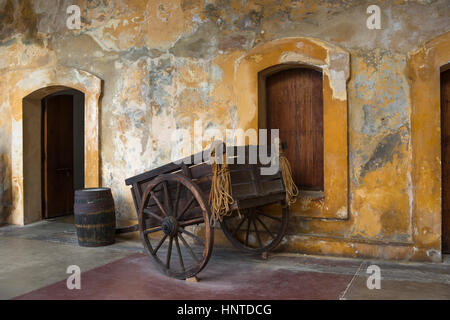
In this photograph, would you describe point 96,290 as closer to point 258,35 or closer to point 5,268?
point 5,268

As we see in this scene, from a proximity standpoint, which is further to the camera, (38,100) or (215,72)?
(38,100)

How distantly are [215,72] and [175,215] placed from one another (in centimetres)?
236

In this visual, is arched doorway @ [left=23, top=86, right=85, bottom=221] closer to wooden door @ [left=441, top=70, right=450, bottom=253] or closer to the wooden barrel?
the wooden barrel

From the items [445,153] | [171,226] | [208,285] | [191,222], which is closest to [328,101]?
[445,153]

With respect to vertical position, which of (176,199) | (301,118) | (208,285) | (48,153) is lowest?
(208,285)

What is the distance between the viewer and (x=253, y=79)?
548 cm

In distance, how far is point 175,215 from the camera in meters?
4.30

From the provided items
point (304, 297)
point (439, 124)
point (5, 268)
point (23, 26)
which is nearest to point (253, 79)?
point (439, 124)

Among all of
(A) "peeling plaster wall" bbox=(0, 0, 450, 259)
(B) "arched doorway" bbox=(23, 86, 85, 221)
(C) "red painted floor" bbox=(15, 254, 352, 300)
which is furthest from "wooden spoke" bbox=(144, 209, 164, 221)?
(B) "arched doorway" bbox=(23, 86, 85, 221)

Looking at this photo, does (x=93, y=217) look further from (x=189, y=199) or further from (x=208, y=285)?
(x=208, y=285)

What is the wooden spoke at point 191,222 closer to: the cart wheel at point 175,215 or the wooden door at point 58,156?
the cart wheel at point 175,215

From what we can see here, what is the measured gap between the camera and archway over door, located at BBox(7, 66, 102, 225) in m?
6.60

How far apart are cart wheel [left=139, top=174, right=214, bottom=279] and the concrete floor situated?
0.72ft

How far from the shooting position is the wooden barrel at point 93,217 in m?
5.57
